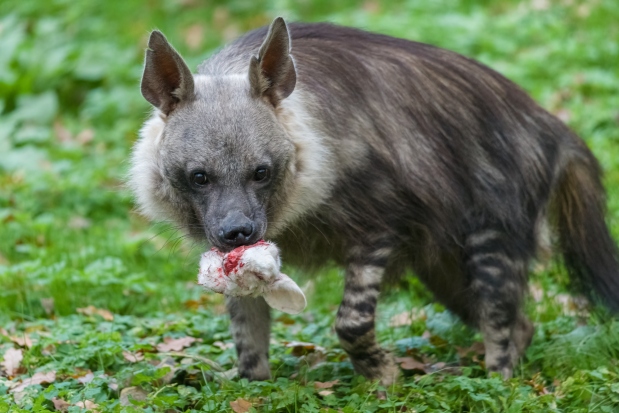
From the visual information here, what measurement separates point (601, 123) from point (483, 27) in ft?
6.91

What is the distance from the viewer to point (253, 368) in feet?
15.3

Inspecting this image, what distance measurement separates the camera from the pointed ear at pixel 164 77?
4109 millimetres

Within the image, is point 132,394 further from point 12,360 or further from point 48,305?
point 48,305

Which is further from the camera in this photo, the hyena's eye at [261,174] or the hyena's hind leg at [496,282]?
the hyena's hind leg at [496,282]

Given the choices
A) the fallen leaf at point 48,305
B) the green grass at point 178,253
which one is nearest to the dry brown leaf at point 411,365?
the green grass at point 178,253

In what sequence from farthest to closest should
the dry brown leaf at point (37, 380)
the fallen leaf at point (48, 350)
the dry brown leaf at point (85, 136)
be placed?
the dry brown leaf at point (85, 136) → the fallen leaf at point (48, 350) → the dry brown leaf at point (37, 380)

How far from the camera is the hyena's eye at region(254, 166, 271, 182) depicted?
4.09 m

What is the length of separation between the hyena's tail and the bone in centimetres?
172

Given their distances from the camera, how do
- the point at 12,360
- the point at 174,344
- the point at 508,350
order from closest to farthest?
the point at 12,360 < the point at 508,350 < the point at 174,344

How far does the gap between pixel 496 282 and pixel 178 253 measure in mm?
2403

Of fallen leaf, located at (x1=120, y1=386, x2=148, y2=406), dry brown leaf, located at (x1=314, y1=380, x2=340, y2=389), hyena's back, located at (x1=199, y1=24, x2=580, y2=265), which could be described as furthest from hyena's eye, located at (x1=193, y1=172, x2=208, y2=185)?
dry brown leaf, located at (x1=314, y1=380, x2=340, y2=389)

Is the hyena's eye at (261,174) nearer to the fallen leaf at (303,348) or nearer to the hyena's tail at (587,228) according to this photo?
the fallen leaf at (303,348)

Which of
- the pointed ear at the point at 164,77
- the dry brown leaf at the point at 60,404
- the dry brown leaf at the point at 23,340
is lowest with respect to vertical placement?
the dry brown leaf at the point at 60,404

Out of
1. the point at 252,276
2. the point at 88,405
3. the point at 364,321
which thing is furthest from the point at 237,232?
the point at 88,405
